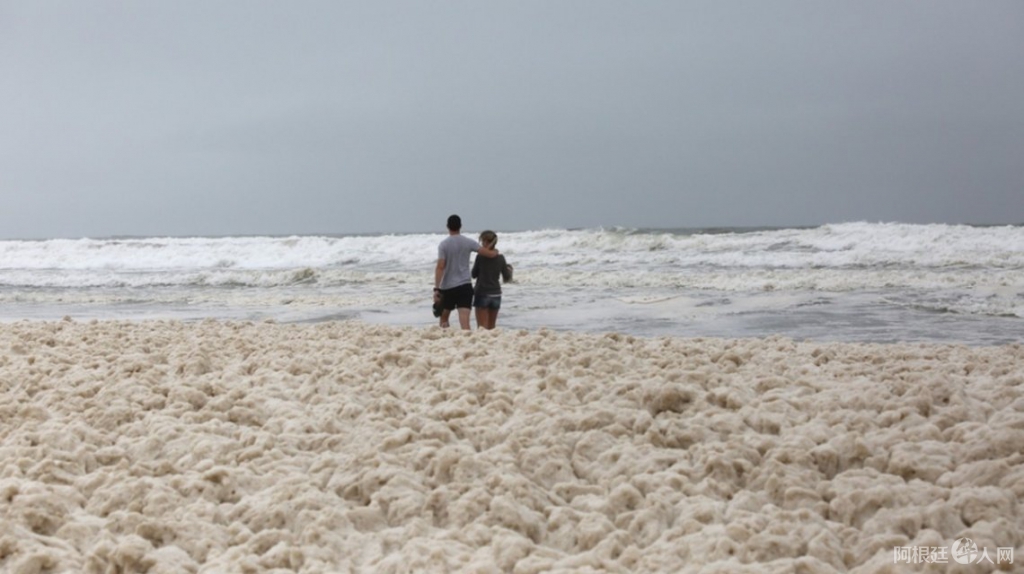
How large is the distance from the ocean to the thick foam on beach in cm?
602

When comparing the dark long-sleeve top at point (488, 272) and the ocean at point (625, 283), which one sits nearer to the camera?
the dark long-sleeve top at point (488, 272)

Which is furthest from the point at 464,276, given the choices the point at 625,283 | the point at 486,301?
the point at 625,283

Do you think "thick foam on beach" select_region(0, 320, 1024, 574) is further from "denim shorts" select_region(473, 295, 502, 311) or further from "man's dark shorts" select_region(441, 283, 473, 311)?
"denim shorts" select_region(473, 295, 502, 311)

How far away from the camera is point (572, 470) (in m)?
4.41

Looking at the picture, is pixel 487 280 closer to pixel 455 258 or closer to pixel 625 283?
pixel 455 258

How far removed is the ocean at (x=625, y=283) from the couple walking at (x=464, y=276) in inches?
77.9

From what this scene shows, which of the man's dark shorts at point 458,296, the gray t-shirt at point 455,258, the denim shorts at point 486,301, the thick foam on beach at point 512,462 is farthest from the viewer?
the denim shorts at point 486,301

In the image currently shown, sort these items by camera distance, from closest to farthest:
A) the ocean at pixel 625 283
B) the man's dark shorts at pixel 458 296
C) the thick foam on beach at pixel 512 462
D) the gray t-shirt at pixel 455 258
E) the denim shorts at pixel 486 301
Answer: the thick foam on beach at pixel 512 462 < the gray t-shirt at pixel 455 258 < the man's dark shorts at pixel 458 296 < the denim shorts at pixel 486 301 < the ocean at pixel 625 283

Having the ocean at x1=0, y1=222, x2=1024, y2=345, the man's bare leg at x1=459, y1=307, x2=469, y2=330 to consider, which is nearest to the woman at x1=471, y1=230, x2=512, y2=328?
the man's bare leg at x1=459, y1=307, x2=469, y2=330

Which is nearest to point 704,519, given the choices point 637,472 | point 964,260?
point 637,472

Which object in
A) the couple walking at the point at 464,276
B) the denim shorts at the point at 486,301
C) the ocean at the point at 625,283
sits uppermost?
the couple walking at the point at 464,276

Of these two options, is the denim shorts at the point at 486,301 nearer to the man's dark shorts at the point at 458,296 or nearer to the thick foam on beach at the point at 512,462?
the man's dark shorts at the point at 458,296

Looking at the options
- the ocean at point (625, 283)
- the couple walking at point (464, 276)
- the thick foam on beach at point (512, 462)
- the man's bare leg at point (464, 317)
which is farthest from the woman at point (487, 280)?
the thick foam on beach at point (512, 462)

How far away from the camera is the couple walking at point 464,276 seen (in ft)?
34.0
